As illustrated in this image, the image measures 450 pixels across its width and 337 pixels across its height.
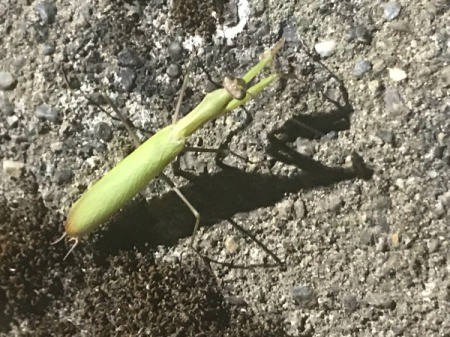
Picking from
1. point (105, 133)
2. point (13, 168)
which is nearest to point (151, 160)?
point (105, 133)

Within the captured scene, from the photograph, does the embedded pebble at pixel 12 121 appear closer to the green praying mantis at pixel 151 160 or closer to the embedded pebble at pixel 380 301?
the green praying mantis at pixel 151 160

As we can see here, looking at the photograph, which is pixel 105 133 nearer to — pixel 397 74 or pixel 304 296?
pixel 304 296

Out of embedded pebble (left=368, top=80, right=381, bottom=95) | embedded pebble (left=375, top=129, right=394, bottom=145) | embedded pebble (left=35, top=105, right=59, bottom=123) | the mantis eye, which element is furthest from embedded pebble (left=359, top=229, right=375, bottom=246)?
embedded pebble (left=35, top=105, right=59, bottom=123)

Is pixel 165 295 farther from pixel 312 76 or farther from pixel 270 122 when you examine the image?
pixel 312 76

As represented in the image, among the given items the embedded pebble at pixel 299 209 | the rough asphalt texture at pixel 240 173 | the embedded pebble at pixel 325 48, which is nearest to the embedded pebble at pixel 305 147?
the rough asphalt texture at pixel 240 173

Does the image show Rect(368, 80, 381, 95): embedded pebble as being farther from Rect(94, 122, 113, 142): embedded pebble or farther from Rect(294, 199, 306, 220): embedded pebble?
Rect(94, 122, 113, 142): embedded pebble

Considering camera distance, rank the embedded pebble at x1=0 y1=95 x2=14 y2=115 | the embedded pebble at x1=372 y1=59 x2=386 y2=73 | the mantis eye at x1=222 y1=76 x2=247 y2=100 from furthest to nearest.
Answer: the embedded pebble at x1=0 y1=95 x2=14 y2=115, the embedded pebble at x1=372 y1=59 x2=386 y2=73, the mantis eye at x1=222 y1=76 x2=247 y2=100

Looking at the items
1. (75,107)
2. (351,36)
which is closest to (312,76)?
(351,36)
